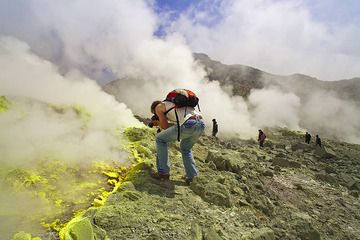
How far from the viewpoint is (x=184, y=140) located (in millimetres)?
5105

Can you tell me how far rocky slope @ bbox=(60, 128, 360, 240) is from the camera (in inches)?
147

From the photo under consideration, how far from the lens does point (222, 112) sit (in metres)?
31.5

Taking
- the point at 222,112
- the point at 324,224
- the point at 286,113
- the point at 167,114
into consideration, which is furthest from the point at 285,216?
the point at 286,113

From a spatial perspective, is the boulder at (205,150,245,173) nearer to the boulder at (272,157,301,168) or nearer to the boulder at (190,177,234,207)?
the boulder at (190,177,234,207)

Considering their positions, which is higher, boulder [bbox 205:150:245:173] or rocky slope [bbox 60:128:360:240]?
boulder [bbox 205:150:245:173]

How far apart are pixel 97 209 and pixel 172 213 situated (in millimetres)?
1019

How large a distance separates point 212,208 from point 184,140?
3.92 feet

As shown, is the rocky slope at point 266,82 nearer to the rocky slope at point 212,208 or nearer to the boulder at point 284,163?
the boulder at point 284,163

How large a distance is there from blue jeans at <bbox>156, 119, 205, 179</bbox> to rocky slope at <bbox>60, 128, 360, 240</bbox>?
265mm

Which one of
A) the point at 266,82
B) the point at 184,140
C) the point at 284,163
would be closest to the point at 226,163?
the point at 184,140

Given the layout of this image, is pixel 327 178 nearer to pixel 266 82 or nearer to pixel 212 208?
pixel 212 208

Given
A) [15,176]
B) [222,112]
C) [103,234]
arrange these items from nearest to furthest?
[103,234], [15,176], [222,112]

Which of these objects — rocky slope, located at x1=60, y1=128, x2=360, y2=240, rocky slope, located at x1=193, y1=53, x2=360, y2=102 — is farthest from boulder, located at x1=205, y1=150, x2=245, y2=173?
rocky slope, located at x1=193, y1=53, x2=360, y2=102

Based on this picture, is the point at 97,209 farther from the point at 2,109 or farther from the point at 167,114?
the point at 2,109
